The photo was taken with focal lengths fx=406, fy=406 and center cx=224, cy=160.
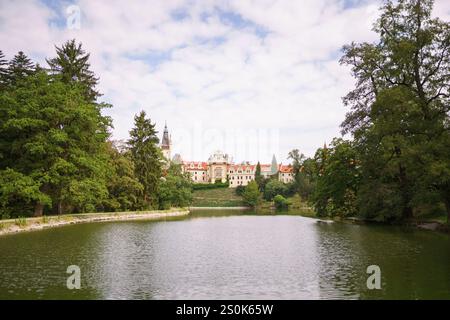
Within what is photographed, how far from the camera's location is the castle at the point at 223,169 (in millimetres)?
144625

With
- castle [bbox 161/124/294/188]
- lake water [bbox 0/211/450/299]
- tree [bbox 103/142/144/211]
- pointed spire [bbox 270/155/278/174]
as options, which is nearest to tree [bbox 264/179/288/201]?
castle [bbox 161/124/294/188]

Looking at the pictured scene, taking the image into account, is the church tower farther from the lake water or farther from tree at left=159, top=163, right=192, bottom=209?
the lake water

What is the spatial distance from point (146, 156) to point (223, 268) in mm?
42493

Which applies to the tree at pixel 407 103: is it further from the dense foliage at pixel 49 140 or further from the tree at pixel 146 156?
the tree at pixel 146 156

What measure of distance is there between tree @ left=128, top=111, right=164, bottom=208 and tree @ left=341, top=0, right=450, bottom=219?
3050cm

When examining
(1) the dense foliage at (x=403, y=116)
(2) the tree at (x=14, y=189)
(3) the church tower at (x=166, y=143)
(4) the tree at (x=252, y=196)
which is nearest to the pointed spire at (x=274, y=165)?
(3) the church tower at (x=166, y=143)

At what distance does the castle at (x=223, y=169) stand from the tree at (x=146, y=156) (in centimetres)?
7995

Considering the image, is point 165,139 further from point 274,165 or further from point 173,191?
point 173,191

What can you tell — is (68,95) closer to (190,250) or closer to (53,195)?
(53,195)

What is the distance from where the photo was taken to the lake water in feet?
34.9

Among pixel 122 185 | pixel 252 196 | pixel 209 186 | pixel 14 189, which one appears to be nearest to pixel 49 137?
pixel 14 189

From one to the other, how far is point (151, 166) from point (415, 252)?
42.0m

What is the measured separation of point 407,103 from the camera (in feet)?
84.0

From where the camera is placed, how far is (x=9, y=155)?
33.4 metres
